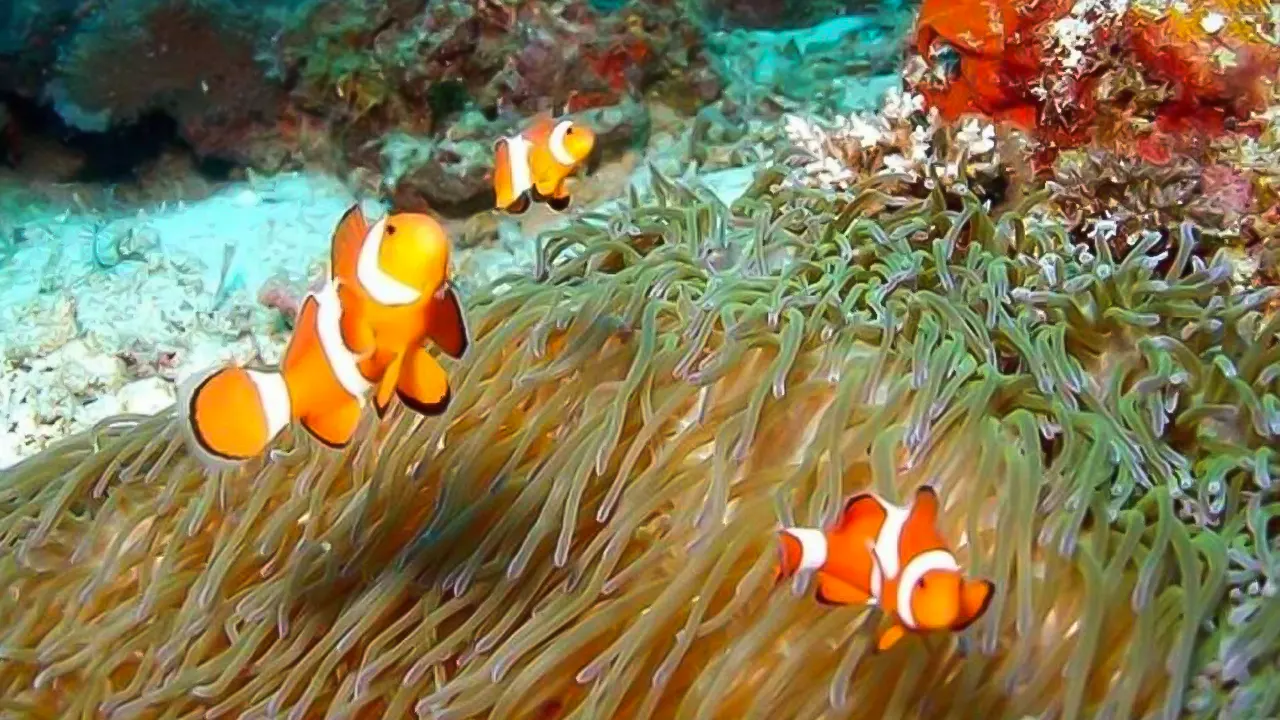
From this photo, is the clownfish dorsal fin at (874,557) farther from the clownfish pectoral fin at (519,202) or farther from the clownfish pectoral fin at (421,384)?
the clownfish pectoral fin at (519,202)

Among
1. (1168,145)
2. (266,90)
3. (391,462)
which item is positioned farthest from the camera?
(266,90)

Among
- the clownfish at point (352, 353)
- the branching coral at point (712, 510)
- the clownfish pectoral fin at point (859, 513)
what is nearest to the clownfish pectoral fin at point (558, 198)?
the branching coral at point (712, 510)

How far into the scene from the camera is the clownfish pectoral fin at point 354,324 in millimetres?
1384

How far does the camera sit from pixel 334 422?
55.8 inches

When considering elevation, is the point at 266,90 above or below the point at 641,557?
below

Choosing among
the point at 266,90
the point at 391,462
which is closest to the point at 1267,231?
the point at 391,462

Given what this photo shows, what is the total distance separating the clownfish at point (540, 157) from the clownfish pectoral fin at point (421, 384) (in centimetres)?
115

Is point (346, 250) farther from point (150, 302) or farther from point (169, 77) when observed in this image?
point (169, 77)

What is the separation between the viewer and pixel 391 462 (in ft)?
6.56

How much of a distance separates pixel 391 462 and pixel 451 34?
2579 mm

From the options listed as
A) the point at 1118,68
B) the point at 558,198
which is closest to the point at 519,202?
the point at 558,198

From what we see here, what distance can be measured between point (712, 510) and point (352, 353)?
0.64 meters

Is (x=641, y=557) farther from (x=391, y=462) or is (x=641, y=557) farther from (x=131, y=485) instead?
(x=131, y=485)

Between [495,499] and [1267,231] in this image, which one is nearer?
[495,499]
